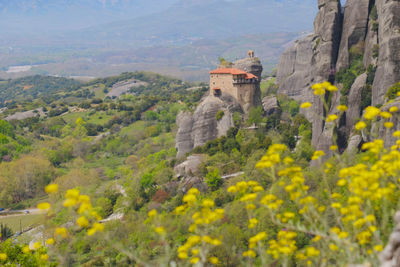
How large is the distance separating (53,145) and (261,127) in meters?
62.7

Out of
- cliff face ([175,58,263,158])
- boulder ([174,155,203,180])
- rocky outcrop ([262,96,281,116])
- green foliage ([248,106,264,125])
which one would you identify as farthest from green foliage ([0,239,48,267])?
rocky outcrop ([262,96,281,116])

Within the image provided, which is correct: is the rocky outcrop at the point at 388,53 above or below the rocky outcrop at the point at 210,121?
above

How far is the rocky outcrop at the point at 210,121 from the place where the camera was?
2562 inches

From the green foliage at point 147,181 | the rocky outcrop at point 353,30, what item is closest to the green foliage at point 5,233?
the green foliage at point 147,181

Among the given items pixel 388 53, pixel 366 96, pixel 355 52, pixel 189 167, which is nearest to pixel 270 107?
pixel 189 167

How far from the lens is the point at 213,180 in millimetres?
50094

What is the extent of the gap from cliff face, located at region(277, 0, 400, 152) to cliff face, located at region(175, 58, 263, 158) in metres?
15.2

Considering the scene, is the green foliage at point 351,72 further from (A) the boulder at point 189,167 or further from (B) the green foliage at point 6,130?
(B) the green foliage at point 6,130

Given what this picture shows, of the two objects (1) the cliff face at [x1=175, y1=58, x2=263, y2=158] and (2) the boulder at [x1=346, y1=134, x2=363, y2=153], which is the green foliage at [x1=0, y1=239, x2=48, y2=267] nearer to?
(2) the boulder at [x1=346, y1=134, x2=363, y2=153]

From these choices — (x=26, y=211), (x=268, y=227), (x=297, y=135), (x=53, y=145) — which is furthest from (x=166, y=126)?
(x=268, y=227)

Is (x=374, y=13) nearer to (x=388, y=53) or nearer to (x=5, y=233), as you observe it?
(x=388, y=53)

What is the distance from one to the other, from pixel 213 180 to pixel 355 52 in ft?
68.5

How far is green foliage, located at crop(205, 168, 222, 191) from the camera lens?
4975cm

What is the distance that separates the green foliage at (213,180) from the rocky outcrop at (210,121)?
1475 cm
